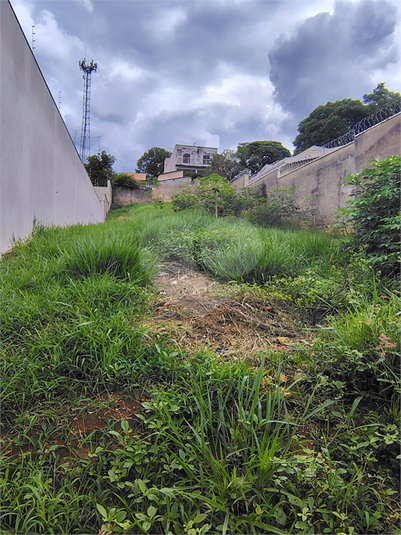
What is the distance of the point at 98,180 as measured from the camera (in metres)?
14.6

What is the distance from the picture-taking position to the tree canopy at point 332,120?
30.6 feet

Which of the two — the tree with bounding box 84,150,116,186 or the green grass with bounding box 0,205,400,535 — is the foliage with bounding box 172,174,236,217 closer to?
the green grass with bounding box 0,205,400,535

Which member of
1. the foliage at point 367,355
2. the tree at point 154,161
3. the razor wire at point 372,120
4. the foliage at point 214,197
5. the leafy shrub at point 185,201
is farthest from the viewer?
the tree at point 154,161

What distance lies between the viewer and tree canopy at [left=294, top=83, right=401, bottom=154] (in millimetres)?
9336

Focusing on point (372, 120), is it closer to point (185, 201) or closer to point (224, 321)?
point (185, 201)

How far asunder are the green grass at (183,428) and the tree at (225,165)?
13.5 m

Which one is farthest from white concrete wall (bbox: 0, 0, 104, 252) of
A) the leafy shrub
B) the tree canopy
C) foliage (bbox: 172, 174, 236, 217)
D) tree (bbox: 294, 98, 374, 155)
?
tree (bbox: 294, 98, 374, 155)

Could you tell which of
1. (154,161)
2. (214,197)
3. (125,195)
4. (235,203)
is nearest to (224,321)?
(214,197)

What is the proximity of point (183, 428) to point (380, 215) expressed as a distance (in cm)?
268

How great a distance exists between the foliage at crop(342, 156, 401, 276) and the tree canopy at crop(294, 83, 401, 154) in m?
7.02

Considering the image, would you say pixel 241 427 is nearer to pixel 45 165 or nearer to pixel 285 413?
pixel 285 413

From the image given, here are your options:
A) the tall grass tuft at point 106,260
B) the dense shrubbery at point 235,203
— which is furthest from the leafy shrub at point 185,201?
the tall grass tuft at point 106,260

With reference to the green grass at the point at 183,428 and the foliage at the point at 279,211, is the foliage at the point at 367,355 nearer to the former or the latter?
the green grass at the point at 183,428

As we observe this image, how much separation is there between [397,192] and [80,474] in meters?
3.00
